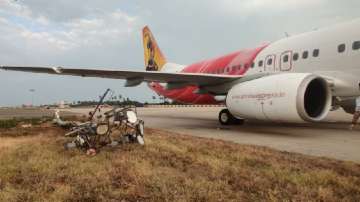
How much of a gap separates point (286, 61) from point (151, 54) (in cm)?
1266

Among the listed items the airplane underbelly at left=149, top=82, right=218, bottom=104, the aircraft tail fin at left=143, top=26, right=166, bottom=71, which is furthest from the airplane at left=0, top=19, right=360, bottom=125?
the aircraft tail fin at left=143, top=26, right=166, bottom=71

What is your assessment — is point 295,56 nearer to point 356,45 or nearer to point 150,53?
point 356,45

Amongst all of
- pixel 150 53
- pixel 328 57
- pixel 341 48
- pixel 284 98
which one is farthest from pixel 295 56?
pixel 150 53

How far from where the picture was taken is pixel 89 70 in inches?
427

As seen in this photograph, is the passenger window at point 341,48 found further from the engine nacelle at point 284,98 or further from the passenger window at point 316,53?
the engine nacelle at point 284,98

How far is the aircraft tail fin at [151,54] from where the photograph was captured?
21.6 meters

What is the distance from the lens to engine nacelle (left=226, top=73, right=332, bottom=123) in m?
7.86

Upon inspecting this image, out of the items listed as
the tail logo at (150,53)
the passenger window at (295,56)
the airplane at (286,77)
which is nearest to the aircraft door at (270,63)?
the airplane at (286,77)

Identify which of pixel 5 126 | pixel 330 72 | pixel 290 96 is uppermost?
pixel 330 72

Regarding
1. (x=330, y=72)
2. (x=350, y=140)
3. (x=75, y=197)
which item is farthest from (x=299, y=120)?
(x=75, y=197)

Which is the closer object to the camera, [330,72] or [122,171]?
[122,171]

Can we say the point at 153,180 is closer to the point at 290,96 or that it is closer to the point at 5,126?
the point at 290,96

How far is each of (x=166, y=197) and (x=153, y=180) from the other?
0.62 metres

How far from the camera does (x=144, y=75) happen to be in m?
11.2
